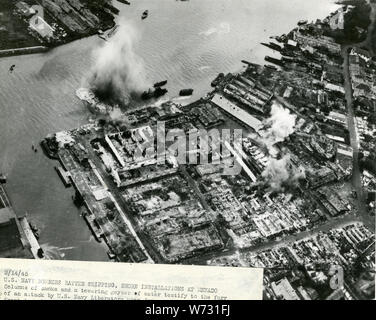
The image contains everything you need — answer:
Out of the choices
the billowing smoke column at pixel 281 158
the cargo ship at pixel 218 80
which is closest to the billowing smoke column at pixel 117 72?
the cargo ship at pixel 218 80

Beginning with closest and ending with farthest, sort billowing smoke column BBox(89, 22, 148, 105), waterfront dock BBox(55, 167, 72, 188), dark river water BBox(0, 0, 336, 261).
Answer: dark river water BBox(0, 0, 336, 261) < waterfront dock BBox(55, 167, 72, 188) < billowing smoke column BBox(89, 22, 148, 105)

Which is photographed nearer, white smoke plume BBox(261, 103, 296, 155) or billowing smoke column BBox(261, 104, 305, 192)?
billowing smoke column BBox(261, 104, 305, 192)

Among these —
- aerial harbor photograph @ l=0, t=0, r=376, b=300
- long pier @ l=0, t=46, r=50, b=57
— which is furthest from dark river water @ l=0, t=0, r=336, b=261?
long pier @ l=0, t=46, r=50, b=57

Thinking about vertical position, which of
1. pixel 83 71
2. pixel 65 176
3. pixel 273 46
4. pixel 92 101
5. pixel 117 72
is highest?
pixel 117 72

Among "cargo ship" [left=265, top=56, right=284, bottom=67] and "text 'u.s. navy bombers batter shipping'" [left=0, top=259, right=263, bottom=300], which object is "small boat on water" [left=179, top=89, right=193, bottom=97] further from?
"text 'u.s. navy bombers batter shipping'" [left=0, top=259, right=263, bottom=300]

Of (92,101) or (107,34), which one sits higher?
(107,34)

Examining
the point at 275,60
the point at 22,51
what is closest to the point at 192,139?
the point at 275,60

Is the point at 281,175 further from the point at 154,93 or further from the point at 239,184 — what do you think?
the point at 154,93
